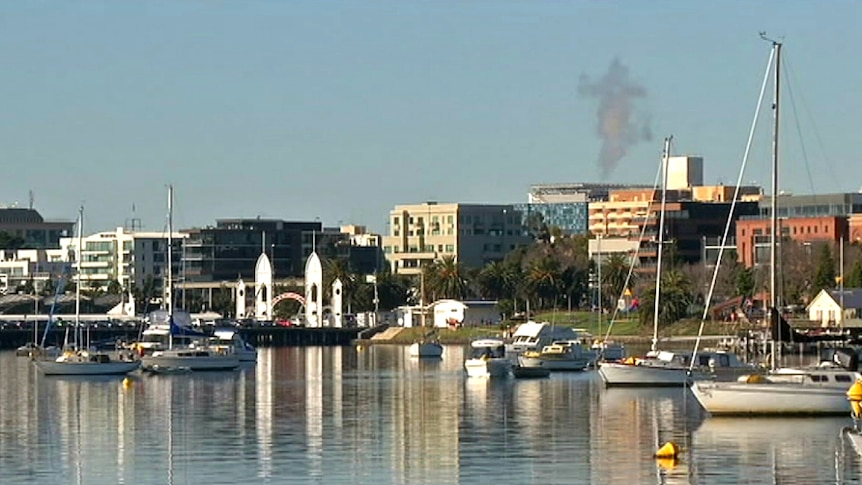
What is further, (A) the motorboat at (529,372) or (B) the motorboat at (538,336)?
(B) the motorboat at (538,336)

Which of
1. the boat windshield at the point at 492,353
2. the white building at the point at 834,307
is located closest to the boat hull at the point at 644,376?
the boat windshield at the point at 492,353

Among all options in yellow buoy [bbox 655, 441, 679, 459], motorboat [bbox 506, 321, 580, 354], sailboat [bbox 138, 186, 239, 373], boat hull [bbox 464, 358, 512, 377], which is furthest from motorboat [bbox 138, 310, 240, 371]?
yellow buoy [bbox 655, 441, 679, 459]

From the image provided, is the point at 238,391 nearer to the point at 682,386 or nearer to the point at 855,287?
the point at 682,386

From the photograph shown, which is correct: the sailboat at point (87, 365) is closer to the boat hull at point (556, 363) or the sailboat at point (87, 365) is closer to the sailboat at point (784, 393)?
the boat hull at point (556, 363)

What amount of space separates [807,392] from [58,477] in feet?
98.2

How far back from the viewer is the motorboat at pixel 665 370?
349ft

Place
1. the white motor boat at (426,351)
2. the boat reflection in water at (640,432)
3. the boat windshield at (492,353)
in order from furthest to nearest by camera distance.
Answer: the white motor boat at (426,351) < the boat windshield at (492,353) < the boat reflection in water at (640,432)

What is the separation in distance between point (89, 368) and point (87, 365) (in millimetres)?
347

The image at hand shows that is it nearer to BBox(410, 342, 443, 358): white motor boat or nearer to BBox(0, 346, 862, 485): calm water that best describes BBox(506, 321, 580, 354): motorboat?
BBox(410, 342, 443, 358): white motor boat

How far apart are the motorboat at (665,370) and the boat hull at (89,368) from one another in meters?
37.4

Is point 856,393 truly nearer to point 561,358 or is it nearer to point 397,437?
point 397,437

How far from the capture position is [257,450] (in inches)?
2847

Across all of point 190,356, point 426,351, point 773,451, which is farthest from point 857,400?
point 426,351

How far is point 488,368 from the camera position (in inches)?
4988
